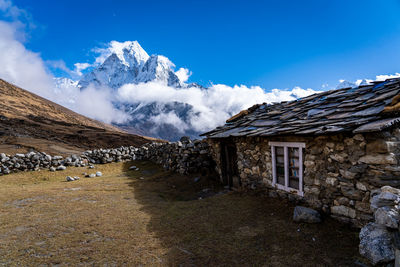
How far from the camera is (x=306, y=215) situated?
5.61 meters

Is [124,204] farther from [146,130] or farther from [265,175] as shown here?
[146,130]

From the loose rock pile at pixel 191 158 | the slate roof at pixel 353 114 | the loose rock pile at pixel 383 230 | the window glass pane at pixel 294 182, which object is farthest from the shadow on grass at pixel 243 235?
the loose rock pile at pixel 191 158

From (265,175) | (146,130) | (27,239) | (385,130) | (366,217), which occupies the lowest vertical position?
(27,239)

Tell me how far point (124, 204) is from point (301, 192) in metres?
6.19

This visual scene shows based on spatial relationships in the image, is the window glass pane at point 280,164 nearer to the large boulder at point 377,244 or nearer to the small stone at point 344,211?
the small stone at point 344,211

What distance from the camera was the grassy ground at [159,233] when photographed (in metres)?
4.39

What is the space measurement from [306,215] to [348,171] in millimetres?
1544

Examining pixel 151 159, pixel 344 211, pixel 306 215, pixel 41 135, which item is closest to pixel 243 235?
pixel 306 215

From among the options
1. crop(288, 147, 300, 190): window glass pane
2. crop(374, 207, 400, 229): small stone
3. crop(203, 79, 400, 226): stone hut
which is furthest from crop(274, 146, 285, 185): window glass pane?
crop(374, 207, 400, 229): small stone

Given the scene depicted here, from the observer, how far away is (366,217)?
15.6ft

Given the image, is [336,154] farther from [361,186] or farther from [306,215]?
[306,215]

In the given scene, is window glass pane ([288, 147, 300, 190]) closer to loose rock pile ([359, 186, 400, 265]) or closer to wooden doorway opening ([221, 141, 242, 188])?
loose rock pile ([359, 186, 400, 265])

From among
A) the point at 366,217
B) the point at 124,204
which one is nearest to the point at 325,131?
the point at 366,217

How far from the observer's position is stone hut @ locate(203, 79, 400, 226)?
4.54 m
